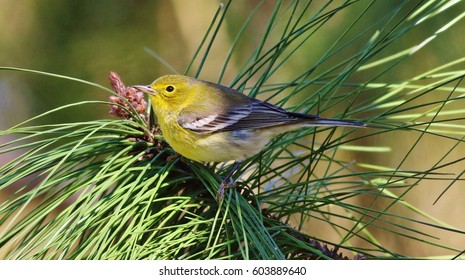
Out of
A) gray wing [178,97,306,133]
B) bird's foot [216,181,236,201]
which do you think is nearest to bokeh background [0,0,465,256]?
gray wing [178,97,306,133]

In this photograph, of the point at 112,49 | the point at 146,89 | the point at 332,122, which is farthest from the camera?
the point at 112,49

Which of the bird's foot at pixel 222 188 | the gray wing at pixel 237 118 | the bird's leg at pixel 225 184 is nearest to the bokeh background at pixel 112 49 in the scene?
the gray wing at pixel 237 118

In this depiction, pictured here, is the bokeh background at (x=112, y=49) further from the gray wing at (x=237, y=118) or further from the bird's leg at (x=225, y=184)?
the bird's leg at (x=225, y=184)

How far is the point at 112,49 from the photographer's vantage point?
2229mm

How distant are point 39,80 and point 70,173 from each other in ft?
4.29

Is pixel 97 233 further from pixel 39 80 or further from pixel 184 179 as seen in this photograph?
pixel 39 80

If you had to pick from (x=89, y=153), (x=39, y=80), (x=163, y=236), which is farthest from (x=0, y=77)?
(x=163, y=236)

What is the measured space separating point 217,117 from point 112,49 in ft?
2.46

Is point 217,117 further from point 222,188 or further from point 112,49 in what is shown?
point 112,49

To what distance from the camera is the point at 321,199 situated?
1129 millimetres

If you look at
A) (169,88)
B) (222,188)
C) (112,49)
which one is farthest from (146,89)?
(112,49)

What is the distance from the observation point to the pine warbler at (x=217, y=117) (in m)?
1.42

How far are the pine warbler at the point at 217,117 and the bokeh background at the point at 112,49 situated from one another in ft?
1.49

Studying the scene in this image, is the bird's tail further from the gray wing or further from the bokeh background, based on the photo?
the bokeh background
